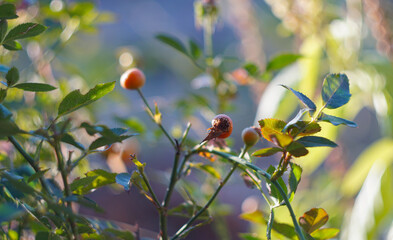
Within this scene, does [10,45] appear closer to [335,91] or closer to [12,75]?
[12,75]

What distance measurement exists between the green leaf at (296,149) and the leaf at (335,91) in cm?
3

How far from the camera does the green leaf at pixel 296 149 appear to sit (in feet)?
0.63

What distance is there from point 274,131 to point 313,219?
6 centimetres

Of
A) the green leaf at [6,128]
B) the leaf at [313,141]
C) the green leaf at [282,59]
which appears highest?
the green leaf at [282,59]

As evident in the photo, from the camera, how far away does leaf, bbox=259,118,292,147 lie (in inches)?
7.6

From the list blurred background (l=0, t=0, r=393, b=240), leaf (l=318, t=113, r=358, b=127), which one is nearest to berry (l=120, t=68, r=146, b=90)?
blurred background (l=0, t=0, r=393, b=240)

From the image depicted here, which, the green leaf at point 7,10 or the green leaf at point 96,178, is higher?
the green leaf at point 7,10

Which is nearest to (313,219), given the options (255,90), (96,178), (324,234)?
(324,234)

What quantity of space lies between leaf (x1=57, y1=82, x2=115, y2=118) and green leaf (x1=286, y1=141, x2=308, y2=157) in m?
0.10

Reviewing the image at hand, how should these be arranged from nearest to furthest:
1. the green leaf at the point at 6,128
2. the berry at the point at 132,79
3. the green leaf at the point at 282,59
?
the green leaf at the point at 6,128 < the berry at the point at 132,79 < the green leaf at the point at 282,59

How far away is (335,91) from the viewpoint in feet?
0.71

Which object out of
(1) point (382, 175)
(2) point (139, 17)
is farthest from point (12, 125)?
(2) point (139, 17)

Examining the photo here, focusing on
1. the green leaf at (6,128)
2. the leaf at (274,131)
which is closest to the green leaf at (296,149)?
the leaf at (274,131)

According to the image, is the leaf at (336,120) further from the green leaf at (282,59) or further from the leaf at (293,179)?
the green leaf at (282,59)
